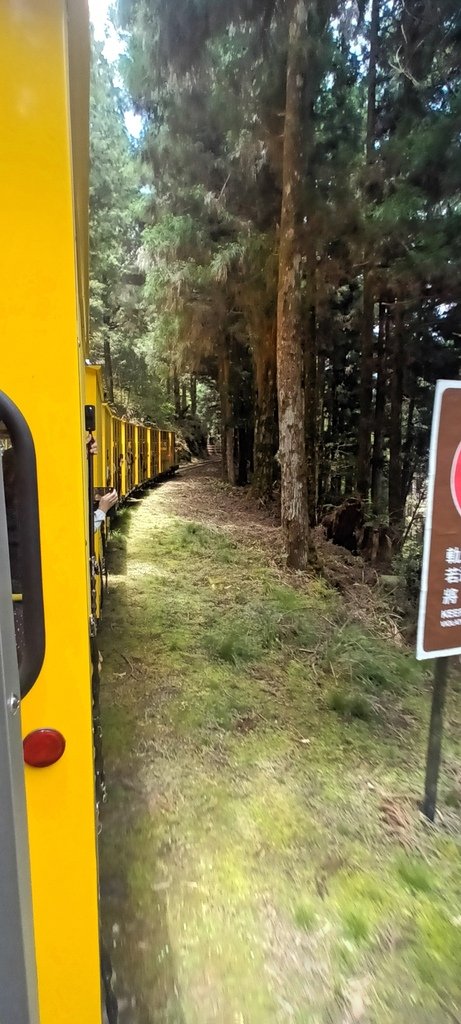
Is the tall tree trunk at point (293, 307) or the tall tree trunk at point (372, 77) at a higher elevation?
the tall tree trunk at point (372, 77)

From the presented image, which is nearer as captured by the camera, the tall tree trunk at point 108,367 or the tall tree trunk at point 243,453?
the tall tree trunk at point 243,453

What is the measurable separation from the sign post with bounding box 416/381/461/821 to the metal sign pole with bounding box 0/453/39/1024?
2.56 metres

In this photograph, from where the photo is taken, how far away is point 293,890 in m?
2.60

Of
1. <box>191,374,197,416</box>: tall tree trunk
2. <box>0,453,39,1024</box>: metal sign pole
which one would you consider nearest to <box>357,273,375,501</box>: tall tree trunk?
<box>0,453,39,1024</box>: metal sign pole

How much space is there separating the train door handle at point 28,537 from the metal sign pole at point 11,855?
239mm

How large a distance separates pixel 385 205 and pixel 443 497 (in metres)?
5.67

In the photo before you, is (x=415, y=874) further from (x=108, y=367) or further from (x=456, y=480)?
(x=108, y=367)

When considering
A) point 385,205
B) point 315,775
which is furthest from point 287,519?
point 315,775

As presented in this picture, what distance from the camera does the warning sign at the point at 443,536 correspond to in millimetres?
2920

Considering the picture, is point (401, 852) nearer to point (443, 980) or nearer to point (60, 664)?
point (443, 980)

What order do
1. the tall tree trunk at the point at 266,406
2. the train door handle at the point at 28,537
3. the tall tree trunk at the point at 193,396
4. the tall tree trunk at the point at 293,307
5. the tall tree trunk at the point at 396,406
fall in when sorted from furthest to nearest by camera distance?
the tall tree trunk at the point at 193,396 < the tall tree trunk at the point at 266,406 < the tall tree trunk at the point at 396,406 < the tall tree trunk at the point at 293,307 < the train door handle at the point at 28,537

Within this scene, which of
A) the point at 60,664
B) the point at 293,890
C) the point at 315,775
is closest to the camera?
the point at 60,664

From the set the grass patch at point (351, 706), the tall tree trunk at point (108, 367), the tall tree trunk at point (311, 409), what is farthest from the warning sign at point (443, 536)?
the tall tree trunk at point (108, 367)

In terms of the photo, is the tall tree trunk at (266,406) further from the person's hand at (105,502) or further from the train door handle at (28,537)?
the train door handle at (28,537)
